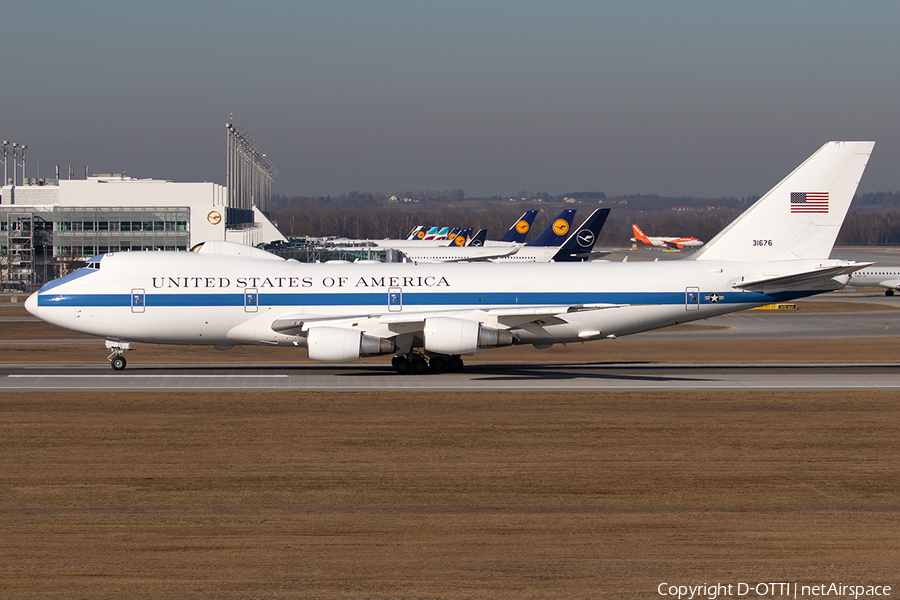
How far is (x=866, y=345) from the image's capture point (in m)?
46.4

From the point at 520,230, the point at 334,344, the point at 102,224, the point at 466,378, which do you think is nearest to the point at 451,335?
the point at 466,378

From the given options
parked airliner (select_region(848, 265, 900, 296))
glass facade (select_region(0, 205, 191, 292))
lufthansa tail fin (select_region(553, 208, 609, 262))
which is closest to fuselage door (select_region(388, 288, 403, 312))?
lufthansa tail fin (select_region(553, 208, 609, 262))

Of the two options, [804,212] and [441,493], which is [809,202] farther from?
[441,493]

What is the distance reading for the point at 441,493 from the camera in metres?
17.8

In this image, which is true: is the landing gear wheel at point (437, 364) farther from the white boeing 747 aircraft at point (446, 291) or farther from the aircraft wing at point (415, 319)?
the aircraft wing at point (415, 319)

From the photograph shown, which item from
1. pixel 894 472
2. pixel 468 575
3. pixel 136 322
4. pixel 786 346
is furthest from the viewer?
pixel 786 346

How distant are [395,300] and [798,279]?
15099 mm

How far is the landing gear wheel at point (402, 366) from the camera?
34500 mm

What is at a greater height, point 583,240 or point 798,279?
point 583,240

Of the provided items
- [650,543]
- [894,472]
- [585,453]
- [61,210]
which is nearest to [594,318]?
[585,453]

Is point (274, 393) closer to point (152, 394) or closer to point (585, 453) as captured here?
point (152, 394)

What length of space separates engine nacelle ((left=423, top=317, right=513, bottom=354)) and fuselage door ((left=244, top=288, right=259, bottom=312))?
6556 mm

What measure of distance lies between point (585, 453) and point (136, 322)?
19.8m

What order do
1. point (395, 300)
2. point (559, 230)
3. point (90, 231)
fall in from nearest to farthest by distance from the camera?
1. point (395, 300)
2. point (559, 230)
3. point (90, 231)
